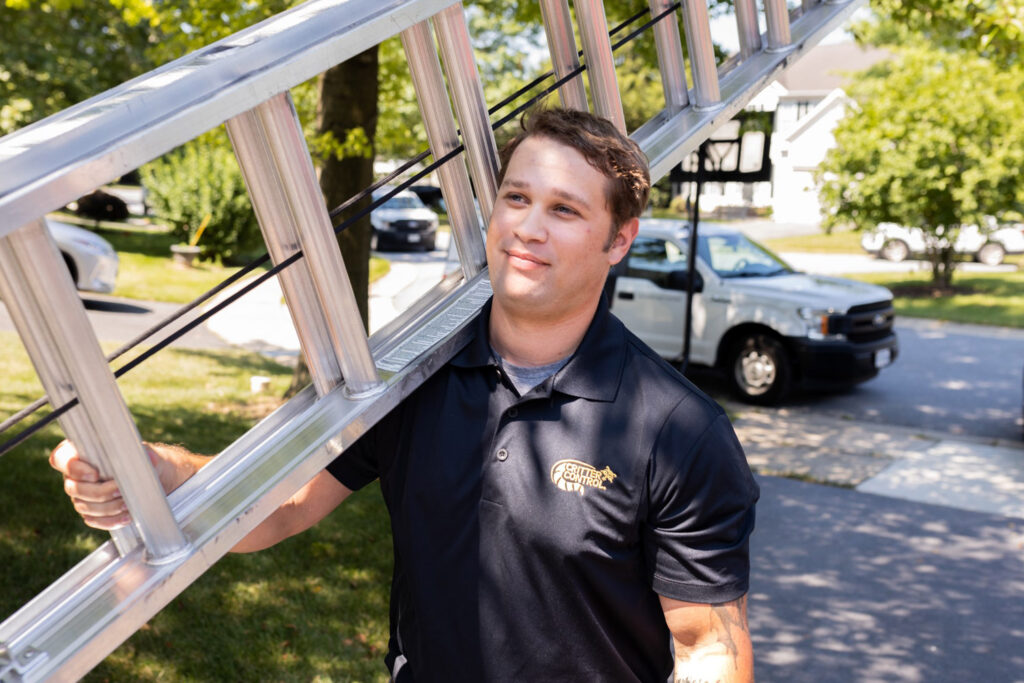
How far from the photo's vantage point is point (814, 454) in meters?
8.44

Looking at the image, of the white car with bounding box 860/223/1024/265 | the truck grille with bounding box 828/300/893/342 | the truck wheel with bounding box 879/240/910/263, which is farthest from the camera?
the truck wheel with bounding box 879/240/910/263

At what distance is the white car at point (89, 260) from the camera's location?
44.8ft

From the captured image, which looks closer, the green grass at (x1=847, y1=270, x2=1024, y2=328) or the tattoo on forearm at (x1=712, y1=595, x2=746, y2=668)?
the tattoo on forearm at (x1=712, y1=595, x2=746, y2=668)

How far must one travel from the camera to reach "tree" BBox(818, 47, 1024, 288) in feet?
56.2

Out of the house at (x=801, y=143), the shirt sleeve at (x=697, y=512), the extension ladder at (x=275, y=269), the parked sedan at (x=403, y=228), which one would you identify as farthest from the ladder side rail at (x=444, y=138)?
the house at (x=801, y=143)

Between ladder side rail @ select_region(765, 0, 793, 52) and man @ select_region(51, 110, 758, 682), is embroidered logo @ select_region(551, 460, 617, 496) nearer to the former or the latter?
man @ select_region(51, 110, 758, 682)

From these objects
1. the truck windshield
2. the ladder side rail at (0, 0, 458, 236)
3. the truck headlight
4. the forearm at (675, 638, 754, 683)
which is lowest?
the truck headlight

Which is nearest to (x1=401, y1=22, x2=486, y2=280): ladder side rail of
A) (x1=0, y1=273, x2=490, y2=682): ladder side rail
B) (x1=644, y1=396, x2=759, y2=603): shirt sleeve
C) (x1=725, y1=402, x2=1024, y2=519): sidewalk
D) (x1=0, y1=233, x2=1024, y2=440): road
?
(x1=0, y1=273, x2=490, y2=682): ladder side rail

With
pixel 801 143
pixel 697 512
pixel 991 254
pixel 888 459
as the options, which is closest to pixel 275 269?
pixel 697 512

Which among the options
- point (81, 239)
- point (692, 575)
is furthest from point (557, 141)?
point (81, 239)

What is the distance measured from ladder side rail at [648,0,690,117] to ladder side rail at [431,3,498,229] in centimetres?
76

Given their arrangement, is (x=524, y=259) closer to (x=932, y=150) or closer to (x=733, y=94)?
(x=733, y=94)

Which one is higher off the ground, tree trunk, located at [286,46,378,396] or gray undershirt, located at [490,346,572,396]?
gray undershirt, located at [490,346,572,396]

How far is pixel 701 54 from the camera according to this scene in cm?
253
